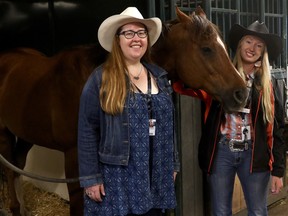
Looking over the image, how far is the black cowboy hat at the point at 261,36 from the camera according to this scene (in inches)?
67.0

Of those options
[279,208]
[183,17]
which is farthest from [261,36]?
[279,208]

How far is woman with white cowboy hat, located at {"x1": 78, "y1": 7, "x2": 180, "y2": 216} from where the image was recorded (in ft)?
4.32

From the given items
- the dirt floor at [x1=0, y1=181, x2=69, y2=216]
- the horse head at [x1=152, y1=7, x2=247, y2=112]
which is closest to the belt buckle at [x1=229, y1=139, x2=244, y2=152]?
the horse head at [x1=152, y1=7, x2=247, y2=112]

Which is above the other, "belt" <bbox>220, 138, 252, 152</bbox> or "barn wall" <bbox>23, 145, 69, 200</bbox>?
"belt" <bbox>220, 138, 252, 152</bbox>

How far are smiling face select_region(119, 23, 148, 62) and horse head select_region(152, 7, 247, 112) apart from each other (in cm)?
49

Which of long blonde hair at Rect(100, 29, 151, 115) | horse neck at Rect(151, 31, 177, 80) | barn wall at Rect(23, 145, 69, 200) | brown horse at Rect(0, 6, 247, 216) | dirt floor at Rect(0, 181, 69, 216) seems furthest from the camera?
barn wall at Rect(23, 145, 69, 200)

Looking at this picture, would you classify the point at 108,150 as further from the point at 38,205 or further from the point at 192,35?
the point at 38,205

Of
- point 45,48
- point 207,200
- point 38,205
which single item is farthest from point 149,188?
point 45,48

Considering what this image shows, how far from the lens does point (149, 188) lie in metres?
1.39

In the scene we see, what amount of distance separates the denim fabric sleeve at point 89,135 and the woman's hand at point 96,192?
0.8 inches

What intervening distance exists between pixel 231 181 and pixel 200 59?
0.60 metres

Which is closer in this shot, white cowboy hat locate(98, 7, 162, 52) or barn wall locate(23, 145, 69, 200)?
white cowboy hat locate(98, 7, 162, 52)

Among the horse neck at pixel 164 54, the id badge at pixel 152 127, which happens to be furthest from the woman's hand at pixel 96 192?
the horse neck at pixel 164 54

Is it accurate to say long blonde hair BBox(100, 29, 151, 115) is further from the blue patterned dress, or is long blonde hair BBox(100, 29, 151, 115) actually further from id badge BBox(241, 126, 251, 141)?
id badge BBox(241, 126, 251, 141)
